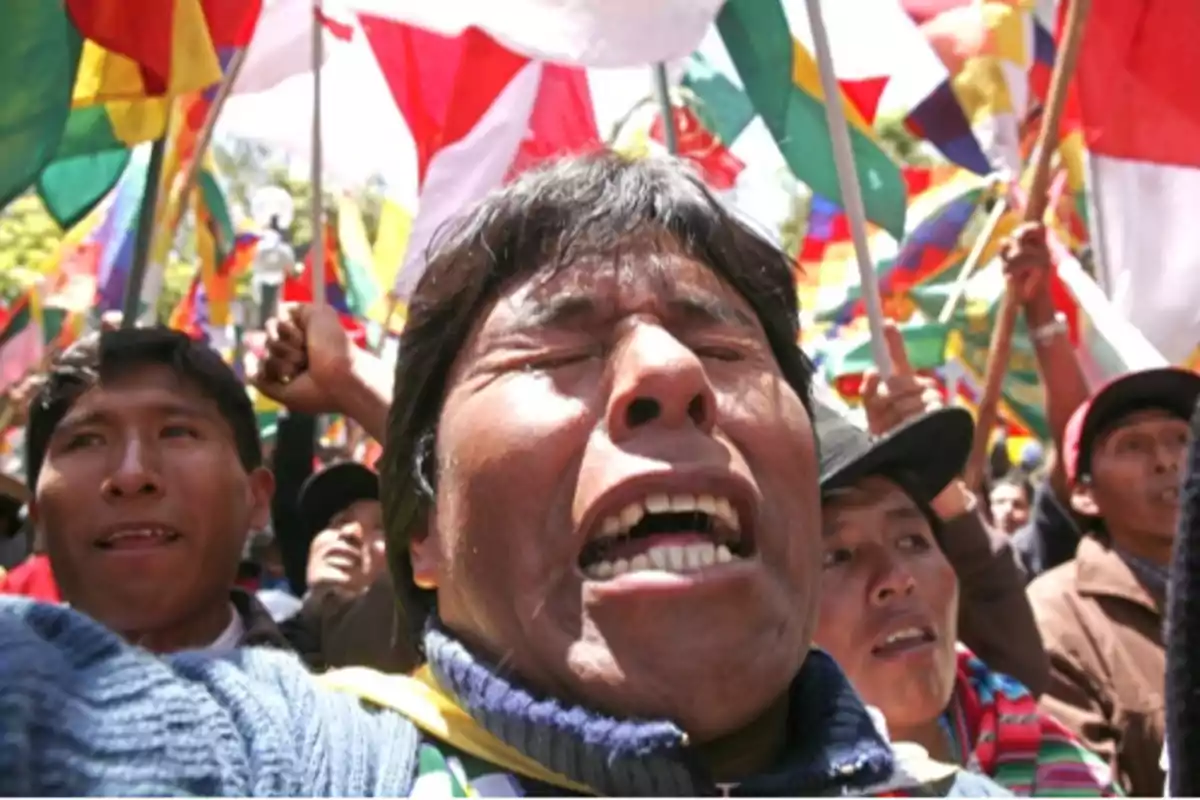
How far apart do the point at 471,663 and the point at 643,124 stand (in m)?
7.41

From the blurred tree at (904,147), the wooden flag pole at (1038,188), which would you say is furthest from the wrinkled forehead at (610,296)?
the blurred tree at (904,147)

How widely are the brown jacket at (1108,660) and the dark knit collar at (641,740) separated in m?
1.55

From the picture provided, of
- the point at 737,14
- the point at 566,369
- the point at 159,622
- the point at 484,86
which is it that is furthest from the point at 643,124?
the point at 566,369

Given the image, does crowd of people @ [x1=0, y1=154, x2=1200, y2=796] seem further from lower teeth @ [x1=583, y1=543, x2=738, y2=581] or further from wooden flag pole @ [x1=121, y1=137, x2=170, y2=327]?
wooden flag pole @ [x1=121, y1=137, x2=170, y2=327]

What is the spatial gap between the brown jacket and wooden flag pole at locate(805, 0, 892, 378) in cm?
67

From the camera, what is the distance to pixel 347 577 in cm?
322

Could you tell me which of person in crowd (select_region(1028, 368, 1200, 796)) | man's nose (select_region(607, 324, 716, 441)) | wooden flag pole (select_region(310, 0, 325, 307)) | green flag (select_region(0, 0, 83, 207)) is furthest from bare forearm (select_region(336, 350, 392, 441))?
person in crowd (select_region(1028, 368, 1200, 796))

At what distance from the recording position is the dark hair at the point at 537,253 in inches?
52.7

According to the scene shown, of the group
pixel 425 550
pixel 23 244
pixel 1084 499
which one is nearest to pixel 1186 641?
pixel 425 550

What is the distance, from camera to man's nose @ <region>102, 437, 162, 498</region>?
213 cm

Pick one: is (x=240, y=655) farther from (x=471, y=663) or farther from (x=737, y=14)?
(x=737, y=14)

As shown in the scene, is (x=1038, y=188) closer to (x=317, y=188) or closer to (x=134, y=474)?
(x=317, y=188)

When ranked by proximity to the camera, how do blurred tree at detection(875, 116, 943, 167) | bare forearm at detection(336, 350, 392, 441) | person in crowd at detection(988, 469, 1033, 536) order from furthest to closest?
blurred tree at detection(875, 116, 943, 167)
person in crowd at detection(988, 469, 1033, 536)
bare forearm at detection(336, 350, 392, 441)

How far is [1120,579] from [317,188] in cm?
237
